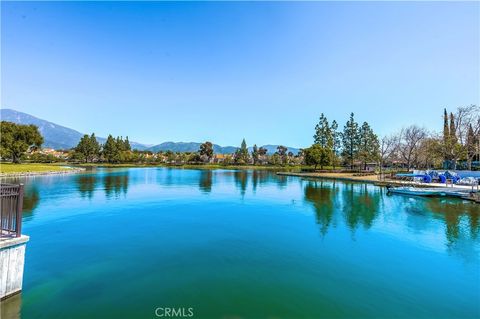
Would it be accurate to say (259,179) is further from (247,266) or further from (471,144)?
(247,266)

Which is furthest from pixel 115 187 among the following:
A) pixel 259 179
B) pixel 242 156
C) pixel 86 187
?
pixel 242 156

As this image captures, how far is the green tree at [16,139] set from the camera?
5428 cm

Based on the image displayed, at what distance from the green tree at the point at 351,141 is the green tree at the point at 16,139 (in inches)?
3149

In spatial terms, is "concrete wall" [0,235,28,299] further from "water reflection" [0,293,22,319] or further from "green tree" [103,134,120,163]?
"green tree" [103,134,120,163]

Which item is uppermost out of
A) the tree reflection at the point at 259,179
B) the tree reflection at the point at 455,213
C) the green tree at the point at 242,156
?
the green tree at the point at 242,156

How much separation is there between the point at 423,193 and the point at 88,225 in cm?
2900

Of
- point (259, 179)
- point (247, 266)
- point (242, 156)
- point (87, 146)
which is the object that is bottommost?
point (247, 266)

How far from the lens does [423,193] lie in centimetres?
2436

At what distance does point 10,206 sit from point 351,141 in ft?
218

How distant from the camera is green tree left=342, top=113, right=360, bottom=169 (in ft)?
204

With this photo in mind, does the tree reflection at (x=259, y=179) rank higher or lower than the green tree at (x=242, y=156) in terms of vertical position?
lower

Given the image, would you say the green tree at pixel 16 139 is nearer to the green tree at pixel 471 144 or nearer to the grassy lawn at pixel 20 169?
the grassy lawn at pixel 20 169

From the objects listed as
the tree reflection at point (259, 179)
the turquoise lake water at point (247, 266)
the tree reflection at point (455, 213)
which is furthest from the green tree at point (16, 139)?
the tree reflection at point (455, 213)

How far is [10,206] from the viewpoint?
5621mm
